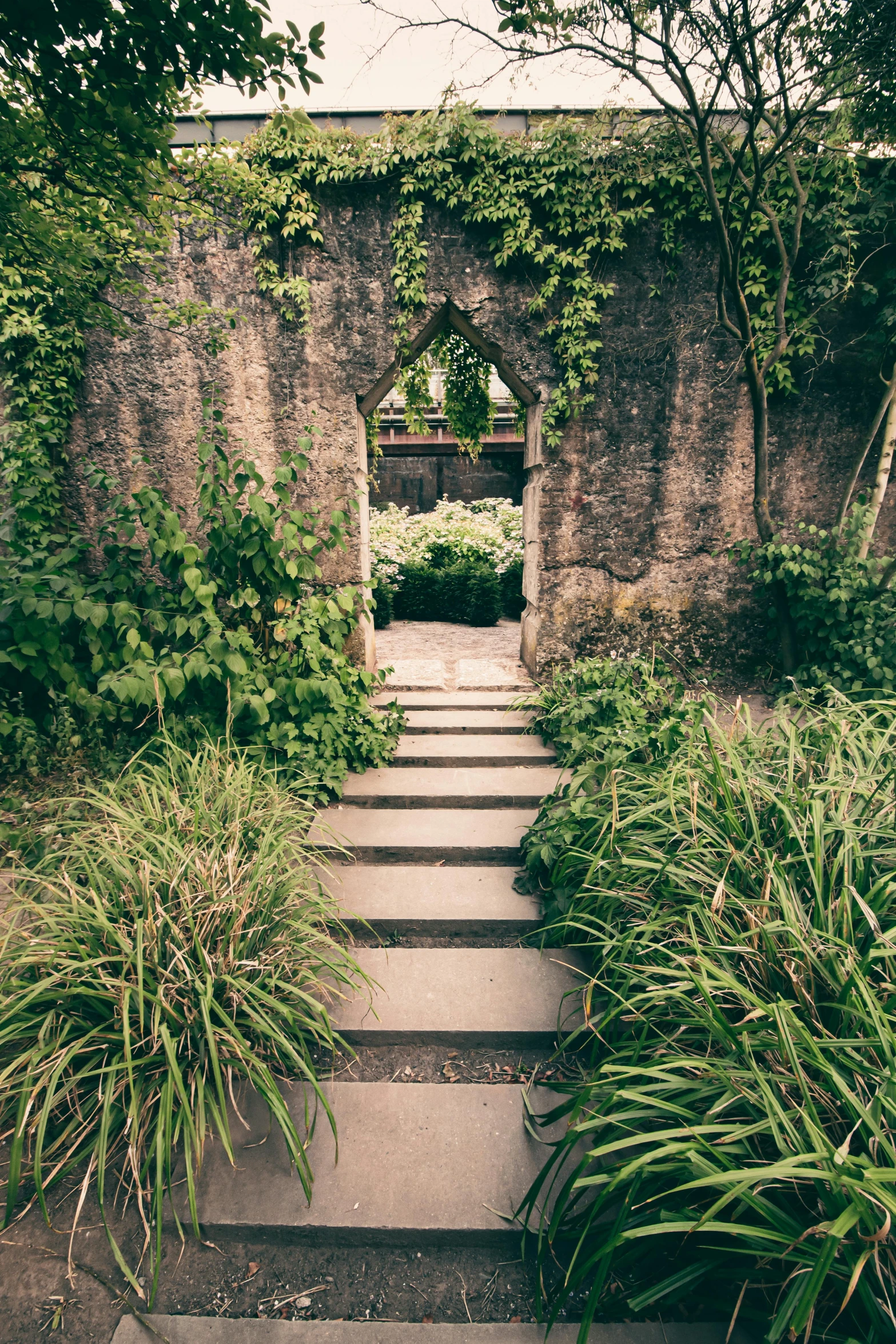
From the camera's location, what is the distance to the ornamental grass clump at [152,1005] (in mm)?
1427

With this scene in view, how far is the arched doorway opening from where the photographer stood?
13.6ft

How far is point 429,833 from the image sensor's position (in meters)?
2.91

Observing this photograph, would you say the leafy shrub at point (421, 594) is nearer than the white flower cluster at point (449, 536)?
Yes

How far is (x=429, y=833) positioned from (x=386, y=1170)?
142cm

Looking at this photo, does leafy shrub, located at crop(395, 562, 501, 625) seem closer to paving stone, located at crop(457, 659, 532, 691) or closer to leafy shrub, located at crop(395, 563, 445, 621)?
leafy shrub, located at crop(395, 563, 445, 621)

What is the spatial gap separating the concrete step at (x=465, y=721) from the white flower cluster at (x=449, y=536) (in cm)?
340

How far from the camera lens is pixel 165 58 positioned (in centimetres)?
195

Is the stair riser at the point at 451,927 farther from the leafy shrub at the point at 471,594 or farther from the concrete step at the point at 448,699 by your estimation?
the leafy shrub at the point at 471,594

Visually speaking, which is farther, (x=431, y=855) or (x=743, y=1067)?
(x=431, y=855)

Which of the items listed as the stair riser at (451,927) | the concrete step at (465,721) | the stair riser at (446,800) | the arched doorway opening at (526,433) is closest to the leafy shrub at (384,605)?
the arched doorway opening at (526,433)

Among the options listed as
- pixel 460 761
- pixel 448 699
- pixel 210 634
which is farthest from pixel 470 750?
pixel 210 634

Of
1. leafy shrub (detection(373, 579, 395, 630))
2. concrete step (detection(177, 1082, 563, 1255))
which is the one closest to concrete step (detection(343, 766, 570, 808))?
concrete step (detection(177, 1082, 563, 1255))

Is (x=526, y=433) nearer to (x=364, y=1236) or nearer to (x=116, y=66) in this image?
(x=116, y=66)

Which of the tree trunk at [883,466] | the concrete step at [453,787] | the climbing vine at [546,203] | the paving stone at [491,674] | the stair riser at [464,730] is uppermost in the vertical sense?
the climbing vine at [546,203]
